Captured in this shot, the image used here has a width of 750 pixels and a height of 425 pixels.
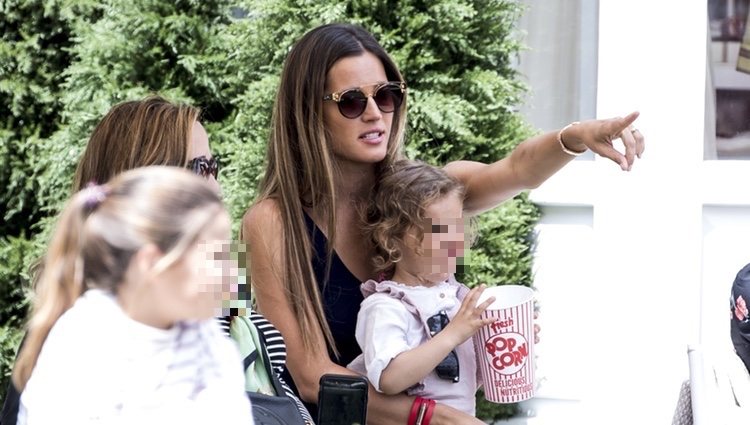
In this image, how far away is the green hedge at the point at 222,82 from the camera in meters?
4.78

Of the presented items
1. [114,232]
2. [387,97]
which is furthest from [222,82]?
[114,232]

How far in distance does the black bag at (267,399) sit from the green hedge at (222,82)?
2590 millimetres

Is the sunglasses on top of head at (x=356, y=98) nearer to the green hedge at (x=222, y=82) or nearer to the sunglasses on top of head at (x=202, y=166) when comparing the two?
the sunglasses on top of head at (x=202, y=166)

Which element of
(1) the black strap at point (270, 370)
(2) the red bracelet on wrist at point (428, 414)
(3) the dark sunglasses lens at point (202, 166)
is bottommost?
(2) the red bracelet on wrist at point (428, 414)

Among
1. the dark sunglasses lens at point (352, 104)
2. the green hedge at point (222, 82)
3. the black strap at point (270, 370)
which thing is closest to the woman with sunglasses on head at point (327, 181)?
the dark sunglasses lens at point (352, 104)

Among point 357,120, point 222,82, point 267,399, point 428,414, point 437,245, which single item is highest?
point 222,82

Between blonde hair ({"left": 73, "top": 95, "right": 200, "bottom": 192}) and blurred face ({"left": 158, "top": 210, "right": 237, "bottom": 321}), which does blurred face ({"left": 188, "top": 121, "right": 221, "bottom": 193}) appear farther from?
blurred face ({"left": 158, "top": 210, "right": 237, "bottom": 321})

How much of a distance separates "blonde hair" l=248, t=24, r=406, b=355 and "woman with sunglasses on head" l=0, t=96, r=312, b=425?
40cm

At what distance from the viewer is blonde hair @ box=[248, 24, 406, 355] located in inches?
101

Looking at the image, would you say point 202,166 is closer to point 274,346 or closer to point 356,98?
point 274,346

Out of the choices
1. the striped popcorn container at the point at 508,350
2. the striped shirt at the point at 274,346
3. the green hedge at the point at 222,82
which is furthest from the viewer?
the green hedge at the point at 222,82

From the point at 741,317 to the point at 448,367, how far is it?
66 cm

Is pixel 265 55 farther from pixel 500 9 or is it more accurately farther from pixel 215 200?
pixel 215 200

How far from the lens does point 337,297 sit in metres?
2.64
